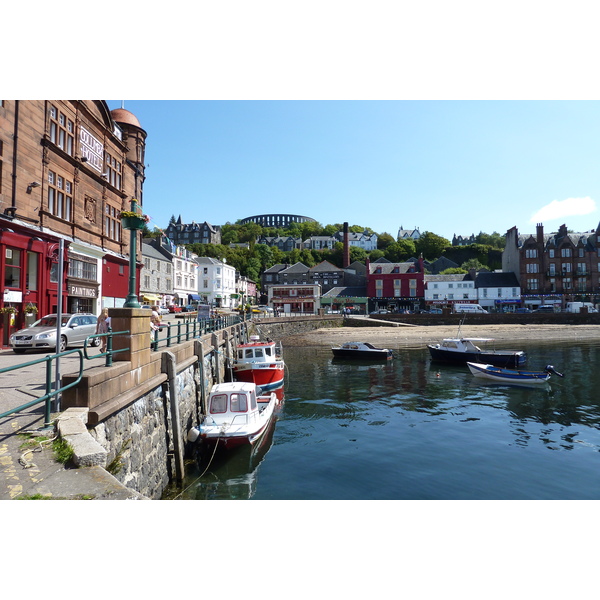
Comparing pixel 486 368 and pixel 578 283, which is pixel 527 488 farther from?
pixel 578 283

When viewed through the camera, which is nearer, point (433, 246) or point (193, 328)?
point (193, 328)

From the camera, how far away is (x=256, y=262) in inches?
4808

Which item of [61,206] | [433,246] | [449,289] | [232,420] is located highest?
[433,246]

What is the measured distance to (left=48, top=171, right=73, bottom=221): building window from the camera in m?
20.3

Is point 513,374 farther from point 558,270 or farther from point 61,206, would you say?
→ point 558,270

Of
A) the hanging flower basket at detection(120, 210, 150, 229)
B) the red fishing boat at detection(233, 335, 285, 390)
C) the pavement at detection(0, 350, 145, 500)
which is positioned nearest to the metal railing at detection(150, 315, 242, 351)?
the red fishing boat at detection(233, 335, 285, 390)

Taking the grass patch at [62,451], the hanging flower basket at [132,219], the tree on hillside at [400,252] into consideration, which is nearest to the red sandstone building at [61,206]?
the hanging flower basket at [132,219]

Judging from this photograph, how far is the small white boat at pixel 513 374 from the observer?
24609 millimetres

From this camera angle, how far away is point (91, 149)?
24.2 meters

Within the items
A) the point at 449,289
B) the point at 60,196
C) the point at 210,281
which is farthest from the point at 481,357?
the point at 210,281

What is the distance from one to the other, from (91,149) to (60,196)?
4.71 m

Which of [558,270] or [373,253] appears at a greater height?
[373,253]

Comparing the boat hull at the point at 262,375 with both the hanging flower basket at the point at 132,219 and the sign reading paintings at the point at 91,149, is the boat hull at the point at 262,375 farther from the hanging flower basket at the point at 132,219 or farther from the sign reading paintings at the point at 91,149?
the sign reading paintings at the point at 91,149

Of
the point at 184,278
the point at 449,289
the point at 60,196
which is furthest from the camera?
the point at 449,289
